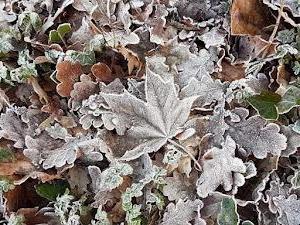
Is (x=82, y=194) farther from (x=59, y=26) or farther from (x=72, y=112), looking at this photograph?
(x=59, y=26)

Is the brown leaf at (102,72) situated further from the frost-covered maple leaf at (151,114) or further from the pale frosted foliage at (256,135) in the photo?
the pale frosted foliage at (256,135)

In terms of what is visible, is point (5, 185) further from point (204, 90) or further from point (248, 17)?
point (248, 17)

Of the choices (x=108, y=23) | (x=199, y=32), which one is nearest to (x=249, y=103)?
(x=199, y=32)

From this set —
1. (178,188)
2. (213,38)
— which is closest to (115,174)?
(178,188)

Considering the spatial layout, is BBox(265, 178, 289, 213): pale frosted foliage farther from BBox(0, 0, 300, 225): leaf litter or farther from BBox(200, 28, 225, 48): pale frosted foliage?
BBox(200, 28, 225, 48): pale frosted foliage

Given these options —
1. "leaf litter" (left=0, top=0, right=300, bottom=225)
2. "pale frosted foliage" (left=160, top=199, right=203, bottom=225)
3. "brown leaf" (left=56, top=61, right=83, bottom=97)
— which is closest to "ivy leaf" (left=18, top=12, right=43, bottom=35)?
"leaf litter" (left=0, top=0, right=300, bottom=225)

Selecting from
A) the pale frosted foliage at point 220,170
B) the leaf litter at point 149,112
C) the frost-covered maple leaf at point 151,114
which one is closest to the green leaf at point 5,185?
the leaf litter at point 149,112

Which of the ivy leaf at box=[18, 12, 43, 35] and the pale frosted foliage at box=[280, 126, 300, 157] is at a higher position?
the ivy leaf at box=[18, 12, 43, 35]
